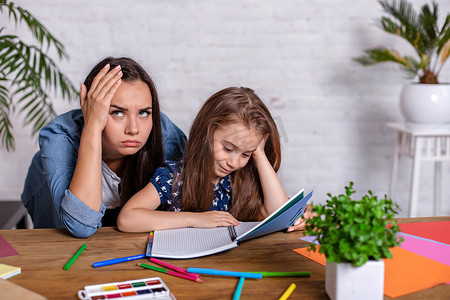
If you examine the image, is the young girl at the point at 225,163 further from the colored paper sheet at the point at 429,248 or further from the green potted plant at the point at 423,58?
the green potted plant at the point at 423,58

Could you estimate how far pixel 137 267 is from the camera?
889 mm

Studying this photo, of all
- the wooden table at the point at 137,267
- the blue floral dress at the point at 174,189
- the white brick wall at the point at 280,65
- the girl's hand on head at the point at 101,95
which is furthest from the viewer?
the white brick wall at the point at 280,65

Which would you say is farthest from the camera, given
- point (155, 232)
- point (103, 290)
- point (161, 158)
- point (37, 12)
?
point (37, 12)

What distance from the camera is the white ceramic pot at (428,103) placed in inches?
92.1

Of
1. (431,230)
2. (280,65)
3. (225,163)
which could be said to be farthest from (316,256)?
(280,65)

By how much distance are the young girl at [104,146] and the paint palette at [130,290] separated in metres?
0.31

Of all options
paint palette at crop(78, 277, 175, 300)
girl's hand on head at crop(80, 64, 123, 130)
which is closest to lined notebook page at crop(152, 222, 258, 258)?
paint palette at crop(78, 277, 175, 300)

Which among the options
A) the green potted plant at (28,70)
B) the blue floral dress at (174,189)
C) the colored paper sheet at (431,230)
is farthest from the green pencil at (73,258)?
the green potted plant at (28,70)

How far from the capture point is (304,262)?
914 mm

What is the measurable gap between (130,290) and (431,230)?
726mm

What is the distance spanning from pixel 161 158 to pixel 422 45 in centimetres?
160

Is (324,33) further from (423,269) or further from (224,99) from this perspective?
(423,269)

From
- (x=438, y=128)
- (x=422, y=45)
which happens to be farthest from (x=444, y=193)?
(x=422, y=45)

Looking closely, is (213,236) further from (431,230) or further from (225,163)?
(431,230)
